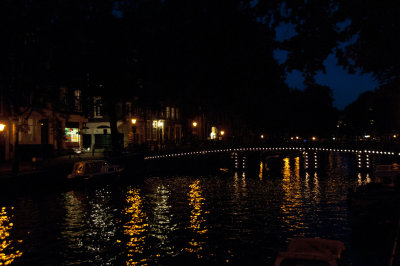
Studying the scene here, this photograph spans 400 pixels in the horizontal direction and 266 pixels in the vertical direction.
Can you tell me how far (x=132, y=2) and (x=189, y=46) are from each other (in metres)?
28.3

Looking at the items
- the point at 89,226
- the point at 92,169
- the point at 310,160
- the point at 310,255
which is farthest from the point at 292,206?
the point at 310,160

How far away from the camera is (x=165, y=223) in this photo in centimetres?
2602

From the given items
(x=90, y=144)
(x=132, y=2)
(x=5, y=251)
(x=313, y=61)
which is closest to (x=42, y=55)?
(x=132, y=2)

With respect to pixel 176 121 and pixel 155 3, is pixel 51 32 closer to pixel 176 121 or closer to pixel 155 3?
pixel 155 3

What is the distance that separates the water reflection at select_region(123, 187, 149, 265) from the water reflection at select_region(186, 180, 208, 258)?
2302 mm

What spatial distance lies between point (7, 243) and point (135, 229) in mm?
6387

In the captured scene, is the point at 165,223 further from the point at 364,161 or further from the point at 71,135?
the point at 364,161

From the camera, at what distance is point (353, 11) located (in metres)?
5.43

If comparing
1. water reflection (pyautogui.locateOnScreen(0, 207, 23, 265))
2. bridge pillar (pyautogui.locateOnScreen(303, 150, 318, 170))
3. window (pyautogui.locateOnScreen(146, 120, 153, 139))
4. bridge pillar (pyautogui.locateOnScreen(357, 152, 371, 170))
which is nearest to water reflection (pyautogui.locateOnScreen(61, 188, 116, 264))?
water reflection (pyautogui.locateOnScreen(0, 207, 23, 265))

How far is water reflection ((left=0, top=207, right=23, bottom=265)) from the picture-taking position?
61.0 ft

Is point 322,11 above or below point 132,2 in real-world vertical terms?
below

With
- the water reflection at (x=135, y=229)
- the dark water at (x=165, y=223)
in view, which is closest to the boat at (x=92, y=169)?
the dark water at (x=165, y=223)

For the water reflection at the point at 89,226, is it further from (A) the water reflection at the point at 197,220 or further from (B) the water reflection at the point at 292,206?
(B) the water reflection at the point at 292,206

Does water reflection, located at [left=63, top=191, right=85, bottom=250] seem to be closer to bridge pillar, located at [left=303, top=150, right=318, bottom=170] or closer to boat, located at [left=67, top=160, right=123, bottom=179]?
boat, located at [left=67, top=160, right=123, bottom=179]
